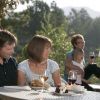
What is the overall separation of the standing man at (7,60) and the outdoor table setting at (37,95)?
58cm

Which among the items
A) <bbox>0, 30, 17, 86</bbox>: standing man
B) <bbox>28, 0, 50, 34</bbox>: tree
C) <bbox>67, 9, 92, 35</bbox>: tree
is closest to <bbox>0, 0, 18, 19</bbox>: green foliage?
<bbox>0, 30, 17, 86</bbox>: standing man

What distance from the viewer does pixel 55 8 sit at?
224ft

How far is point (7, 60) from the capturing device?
5.03 metres

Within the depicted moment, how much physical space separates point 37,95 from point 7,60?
1165 mm

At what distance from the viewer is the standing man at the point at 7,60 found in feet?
15.9

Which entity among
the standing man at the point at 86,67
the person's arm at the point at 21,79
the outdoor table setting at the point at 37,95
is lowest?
the outdoor table setting at the point at 37,95

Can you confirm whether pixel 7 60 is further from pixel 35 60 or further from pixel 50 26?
pixel 50 26

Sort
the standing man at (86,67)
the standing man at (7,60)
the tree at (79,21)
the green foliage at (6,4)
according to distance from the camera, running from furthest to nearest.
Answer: the tree at (79,21) < the green foliage at (6,4) < the standing man at (86,67) < the standing man at (7,60)

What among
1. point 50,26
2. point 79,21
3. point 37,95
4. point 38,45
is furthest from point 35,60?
point 79,21

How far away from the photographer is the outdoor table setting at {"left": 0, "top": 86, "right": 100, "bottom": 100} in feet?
12.6

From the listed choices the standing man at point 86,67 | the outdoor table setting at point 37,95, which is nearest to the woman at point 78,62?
the standing man at point 86,67

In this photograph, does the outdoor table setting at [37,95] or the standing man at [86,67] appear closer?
the outdoor table setting at [37,95]

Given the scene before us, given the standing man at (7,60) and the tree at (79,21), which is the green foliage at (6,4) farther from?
the tree at (79,21)

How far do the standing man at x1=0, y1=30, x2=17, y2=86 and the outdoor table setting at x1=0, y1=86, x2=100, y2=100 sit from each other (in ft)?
1.91
